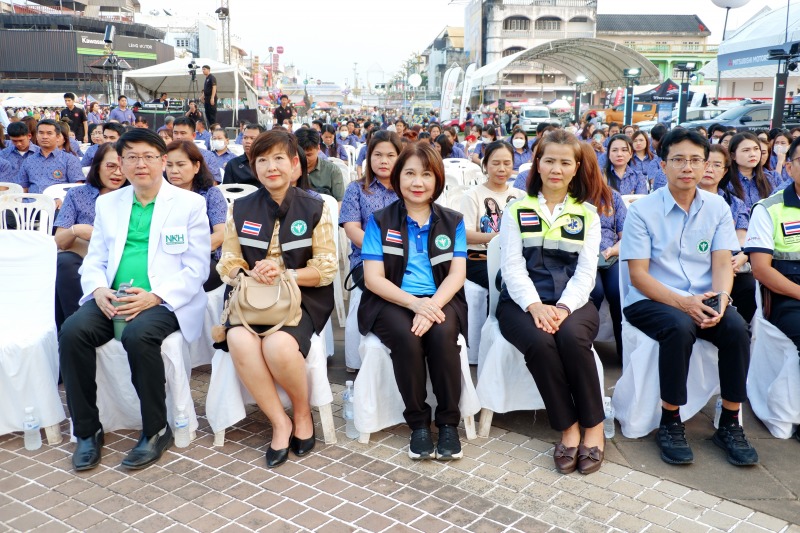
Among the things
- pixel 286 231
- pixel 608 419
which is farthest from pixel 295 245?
pixel 608 419

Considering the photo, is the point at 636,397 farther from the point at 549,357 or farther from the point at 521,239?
the point at 521,239

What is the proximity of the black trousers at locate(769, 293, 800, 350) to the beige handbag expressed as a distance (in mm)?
2410

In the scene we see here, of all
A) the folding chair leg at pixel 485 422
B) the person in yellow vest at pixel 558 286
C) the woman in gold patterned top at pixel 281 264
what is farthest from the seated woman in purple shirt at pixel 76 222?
the folding chair leg at pixel 485 422

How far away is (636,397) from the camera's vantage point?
3.38m

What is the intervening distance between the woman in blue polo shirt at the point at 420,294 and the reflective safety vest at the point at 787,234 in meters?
1.61

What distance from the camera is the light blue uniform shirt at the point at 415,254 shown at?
348cm

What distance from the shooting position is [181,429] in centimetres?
332

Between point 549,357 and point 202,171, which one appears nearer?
point 549,357

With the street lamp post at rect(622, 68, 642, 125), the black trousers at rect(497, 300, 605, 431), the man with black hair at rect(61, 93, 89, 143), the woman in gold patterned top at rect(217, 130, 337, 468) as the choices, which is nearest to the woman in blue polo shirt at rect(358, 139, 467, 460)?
the woman in gold patterned top at rect(217, 130, 337, 468)

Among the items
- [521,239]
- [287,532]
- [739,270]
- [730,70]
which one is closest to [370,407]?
[287,532]

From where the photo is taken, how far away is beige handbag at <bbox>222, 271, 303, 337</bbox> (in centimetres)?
319

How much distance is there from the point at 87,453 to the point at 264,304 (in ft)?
3.50

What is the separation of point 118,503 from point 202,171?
86.1 inches

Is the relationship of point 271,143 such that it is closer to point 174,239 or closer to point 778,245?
point 174,239
